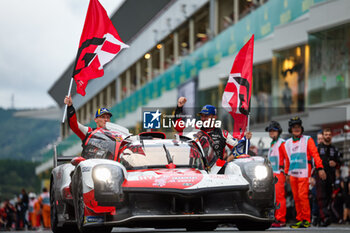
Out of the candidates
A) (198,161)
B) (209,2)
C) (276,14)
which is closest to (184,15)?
(209,2)

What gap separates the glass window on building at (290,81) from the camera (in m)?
27.1

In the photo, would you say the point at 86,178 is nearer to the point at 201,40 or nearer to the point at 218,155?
the point at 218,155

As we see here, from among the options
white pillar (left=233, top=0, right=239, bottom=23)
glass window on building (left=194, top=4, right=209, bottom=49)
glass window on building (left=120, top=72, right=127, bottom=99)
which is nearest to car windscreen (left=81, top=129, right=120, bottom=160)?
white pillar (left=233, top=0, right=239, bottom=23)

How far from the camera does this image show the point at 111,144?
12.0 m

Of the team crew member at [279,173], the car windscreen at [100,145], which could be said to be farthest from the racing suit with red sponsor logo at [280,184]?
the car windscreen at [100,145]

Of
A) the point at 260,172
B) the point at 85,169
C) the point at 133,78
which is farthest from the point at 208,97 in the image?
the point at 85,169

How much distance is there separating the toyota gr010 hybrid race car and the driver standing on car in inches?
59.8

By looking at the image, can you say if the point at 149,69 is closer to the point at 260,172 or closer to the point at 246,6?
the point at 246,6

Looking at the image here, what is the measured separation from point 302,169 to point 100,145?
3.86 meters

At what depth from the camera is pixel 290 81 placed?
28.0 meters

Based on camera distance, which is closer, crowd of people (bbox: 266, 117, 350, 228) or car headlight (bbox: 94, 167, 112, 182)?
car headlight (bbox: 94, 167, 112, 182)

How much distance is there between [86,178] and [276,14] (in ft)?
64.3

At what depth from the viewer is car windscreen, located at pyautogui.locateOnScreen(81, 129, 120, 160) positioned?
11.9 m

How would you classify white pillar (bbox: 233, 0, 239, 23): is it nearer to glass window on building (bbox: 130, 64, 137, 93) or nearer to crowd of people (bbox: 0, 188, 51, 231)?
crowd of people (bbox: 0, 188, 51, 231)
